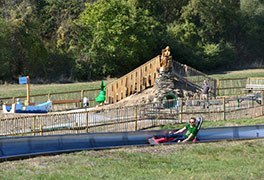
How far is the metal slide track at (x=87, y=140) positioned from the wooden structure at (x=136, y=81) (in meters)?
12.4

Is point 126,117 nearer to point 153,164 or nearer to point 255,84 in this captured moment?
point 153,164

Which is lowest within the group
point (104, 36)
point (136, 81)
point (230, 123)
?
point (230, 123)

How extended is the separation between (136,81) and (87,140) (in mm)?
15130

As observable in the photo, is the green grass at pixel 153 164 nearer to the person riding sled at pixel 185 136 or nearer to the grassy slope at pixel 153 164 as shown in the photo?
the grassy slope at pixel 153 164

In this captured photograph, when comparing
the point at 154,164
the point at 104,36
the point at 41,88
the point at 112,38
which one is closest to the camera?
the point at 154,164

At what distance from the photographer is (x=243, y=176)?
12.8m

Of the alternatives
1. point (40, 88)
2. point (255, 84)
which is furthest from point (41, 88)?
point (255, 84)

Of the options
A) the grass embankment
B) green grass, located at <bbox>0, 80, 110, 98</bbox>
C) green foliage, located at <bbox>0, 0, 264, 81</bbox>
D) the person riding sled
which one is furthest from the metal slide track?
green foliage, located at <bbox>0, 0, 264, 81</bbox>

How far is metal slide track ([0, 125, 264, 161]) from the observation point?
16734mm

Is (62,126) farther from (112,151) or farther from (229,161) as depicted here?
(229,161)

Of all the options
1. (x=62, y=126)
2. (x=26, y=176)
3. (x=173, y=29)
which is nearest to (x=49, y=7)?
(x=173, y=29)

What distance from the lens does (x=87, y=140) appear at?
18.3m

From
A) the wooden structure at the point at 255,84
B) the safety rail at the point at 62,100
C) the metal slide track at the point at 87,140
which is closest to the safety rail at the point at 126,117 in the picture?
the metal slide track at the point at 87,140

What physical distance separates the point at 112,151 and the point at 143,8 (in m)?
52.9
